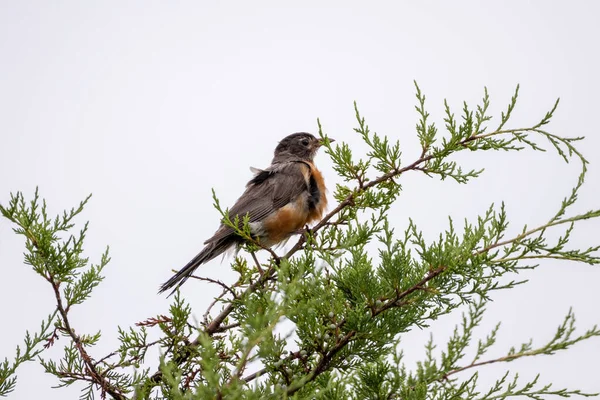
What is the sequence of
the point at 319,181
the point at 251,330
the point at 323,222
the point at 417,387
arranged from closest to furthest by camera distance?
the point at 251,330 → the point at 417,387 → the point at 323,222 → the point at 319,181

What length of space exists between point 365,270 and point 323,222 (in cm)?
77

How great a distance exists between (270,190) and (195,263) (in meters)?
1.17

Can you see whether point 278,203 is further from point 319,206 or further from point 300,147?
point 300,147

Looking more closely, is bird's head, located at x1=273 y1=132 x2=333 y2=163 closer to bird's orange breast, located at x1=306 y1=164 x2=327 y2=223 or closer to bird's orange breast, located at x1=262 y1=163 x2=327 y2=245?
bird's orange breast, located at x1=306 y1=164 x2=327 y2=223

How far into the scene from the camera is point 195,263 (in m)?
4.70

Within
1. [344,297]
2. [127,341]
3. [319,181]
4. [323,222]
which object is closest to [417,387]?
[344,297]

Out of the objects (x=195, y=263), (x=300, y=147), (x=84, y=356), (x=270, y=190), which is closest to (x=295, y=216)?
(x=270, y=190)

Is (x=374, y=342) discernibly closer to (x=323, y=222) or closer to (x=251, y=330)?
(x=323, y=222)

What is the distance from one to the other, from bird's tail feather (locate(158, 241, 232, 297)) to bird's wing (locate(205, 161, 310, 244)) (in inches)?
19.0

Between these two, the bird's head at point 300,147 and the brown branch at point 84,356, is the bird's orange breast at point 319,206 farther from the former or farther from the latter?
the brown branch at point 84,356

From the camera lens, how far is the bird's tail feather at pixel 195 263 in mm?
4438

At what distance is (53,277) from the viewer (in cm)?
323

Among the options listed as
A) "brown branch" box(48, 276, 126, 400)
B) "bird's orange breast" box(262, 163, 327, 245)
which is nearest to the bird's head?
"bird's orange breast" box(262, 163, 327, 245)

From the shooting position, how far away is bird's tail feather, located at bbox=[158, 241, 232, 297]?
4.44 metres
